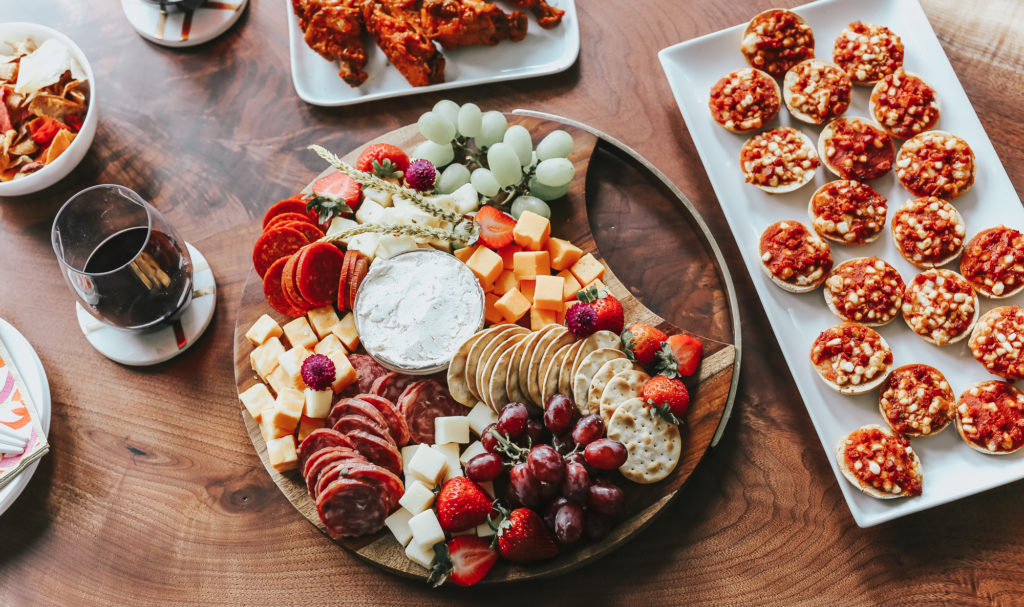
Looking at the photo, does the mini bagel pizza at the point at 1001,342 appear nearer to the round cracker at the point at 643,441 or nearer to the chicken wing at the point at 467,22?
the round cracker at the point at 643,441

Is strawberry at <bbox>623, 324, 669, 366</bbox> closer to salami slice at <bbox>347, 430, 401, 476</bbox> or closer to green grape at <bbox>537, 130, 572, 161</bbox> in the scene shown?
green grape at <bbox>537, 130, 572, 161</bbox>

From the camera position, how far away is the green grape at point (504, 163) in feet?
5.63

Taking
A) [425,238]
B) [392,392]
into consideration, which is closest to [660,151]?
[425,238]

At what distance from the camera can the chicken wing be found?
6.42 ft

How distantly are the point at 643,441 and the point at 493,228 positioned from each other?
2.10ft

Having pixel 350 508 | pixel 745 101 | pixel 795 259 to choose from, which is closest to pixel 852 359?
pixel 795 259

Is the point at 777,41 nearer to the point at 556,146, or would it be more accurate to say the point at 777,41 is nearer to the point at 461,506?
the point at 556,146

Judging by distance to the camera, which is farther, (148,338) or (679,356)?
(148,338)

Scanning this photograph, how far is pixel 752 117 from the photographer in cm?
187

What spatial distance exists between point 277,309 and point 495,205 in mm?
626

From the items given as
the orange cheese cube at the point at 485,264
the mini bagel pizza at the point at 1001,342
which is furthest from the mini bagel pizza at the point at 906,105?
the orange cheese cube at the point at 485,264

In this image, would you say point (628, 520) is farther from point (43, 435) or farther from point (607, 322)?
point (43, 435)

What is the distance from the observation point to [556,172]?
5.63 feet

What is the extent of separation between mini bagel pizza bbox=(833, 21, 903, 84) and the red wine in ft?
6.03
